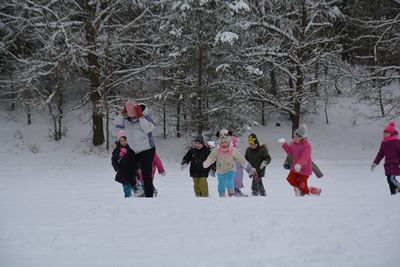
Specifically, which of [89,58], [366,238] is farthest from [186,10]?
[366,238]

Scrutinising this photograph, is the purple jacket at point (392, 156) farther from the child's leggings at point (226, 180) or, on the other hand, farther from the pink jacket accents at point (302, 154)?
the child's leggings at point (226, 180)

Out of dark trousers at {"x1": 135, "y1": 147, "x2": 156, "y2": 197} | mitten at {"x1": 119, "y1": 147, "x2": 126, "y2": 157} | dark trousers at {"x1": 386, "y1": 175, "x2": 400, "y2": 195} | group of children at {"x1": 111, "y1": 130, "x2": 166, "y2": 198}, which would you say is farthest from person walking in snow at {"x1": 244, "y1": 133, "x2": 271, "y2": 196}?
dark trousers at {"x1": 135, "y1": 147, "x2": 156, "y2": 197}

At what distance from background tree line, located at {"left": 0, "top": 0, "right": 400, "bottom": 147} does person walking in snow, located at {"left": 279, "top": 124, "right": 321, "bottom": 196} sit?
12157 mm

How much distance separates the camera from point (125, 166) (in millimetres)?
9461

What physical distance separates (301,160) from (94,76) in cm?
1735

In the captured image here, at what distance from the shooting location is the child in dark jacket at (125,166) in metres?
9.34

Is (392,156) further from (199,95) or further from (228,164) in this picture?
(199,95)

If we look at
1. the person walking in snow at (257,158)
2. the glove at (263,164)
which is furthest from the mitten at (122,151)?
the glove at (263,164)

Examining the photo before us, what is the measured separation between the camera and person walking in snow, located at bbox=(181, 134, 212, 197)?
416 inches

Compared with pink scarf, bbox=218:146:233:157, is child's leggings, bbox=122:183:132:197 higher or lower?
lower

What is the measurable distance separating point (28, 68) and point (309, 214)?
73.9 feet

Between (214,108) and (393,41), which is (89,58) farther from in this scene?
(393,41)

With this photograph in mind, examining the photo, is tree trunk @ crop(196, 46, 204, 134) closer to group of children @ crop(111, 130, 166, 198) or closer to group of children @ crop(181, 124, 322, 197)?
group of children @ crop(181, 124, 322, 197)

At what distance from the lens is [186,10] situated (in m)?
21.6
